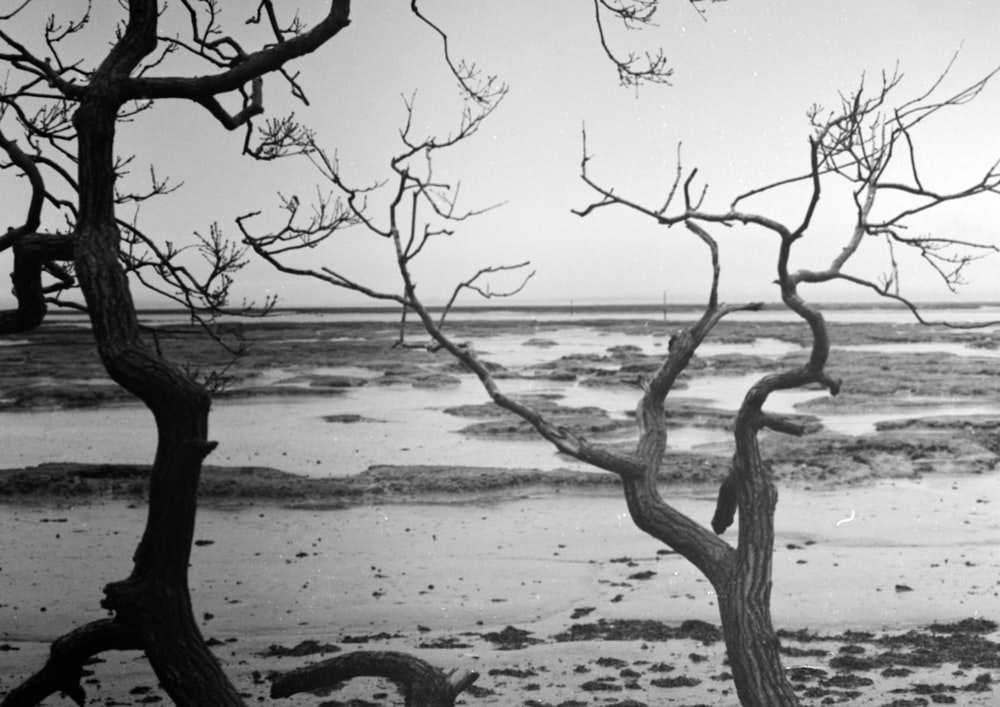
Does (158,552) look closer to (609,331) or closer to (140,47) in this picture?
(140,47)

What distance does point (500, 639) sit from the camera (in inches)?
381

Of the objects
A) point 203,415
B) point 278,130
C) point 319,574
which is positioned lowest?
point 319,574

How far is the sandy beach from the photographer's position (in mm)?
8703

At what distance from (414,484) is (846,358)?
27.8 m

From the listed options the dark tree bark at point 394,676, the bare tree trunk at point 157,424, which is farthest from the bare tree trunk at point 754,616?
Result: the bare tree trunk at point 157,424

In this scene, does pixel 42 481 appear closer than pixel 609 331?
Yes

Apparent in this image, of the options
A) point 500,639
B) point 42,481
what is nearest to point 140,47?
point 500,639

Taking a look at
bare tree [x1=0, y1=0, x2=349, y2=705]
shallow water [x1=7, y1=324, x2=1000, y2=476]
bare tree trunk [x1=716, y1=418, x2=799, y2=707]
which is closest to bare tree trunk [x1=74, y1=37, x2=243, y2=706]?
bare tree [x1=0, y1=0, x2=349, y2=705]

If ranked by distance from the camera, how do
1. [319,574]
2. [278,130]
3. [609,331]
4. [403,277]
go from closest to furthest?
[403,277] → [278,130] → [319,574] → [609,331]

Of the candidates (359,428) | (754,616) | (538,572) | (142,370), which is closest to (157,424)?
(142,370)

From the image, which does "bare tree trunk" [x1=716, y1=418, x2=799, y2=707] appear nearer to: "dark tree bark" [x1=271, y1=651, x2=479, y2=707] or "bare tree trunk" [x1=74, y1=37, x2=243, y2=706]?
"dark tree bark" [x1=271, y1=651, x2=479, y2=707]

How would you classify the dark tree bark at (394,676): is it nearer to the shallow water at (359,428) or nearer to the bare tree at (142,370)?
the bare tree at (142,370)

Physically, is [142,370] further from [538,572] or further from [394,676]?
[538,572]

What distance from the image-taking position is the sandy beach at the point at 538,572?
8703mm
